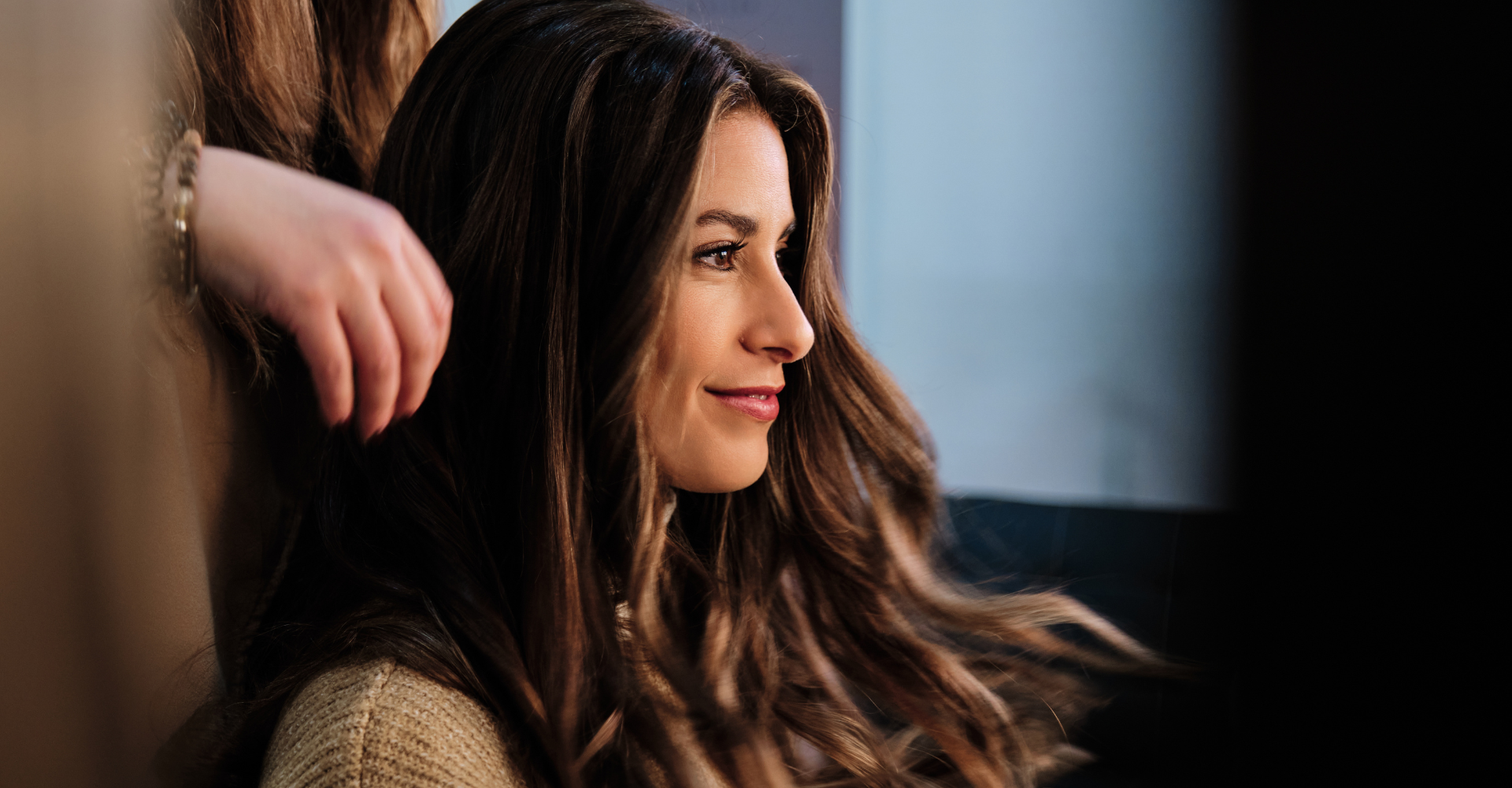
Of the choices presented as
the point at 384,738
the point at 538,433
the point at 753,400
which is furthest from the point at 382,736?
the point at 753,400

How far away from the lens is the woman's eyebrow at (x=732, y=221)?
1.63 ft

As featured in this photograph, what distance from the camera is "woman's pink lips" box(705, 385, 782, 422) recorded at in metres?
0.54

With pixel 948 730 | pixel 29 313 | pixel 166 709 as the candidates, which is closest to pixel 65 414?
pixel 29 313

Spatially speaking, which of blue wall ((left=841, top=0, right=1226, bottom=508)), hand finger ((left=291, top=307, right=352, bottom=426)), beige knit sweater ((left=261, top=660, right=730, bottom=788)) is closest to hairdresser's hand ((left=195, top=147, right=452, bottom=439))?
hand finger ((left=291, top=307, right=352, bottom=426))

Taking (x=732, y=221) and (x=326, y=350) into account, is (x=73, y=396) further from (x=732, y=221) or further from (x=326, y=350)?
(x=732, y=221)

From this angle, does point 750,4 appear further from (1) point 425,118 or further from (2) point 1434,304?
(2) point 1434,304

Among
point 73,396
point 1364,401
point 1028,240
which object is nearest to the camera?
point 73,396

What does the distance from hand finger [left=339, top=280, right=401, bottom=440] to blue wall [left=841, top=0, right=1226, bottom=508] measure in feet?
4.19

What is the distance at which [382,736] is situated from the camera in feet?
1.22

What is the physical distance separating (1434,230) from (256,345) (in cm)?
57

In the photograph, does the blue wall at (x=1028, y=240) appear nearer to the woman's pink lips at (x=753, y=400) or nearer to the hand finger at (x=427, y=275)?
the woman's pink lips at (x=753, y=400)

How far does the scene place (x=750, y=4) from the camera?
3.38 feet

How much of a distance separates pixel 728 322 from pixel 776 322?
0.09ft

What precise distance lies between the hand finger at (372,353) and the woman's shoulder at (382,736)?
165 mm
